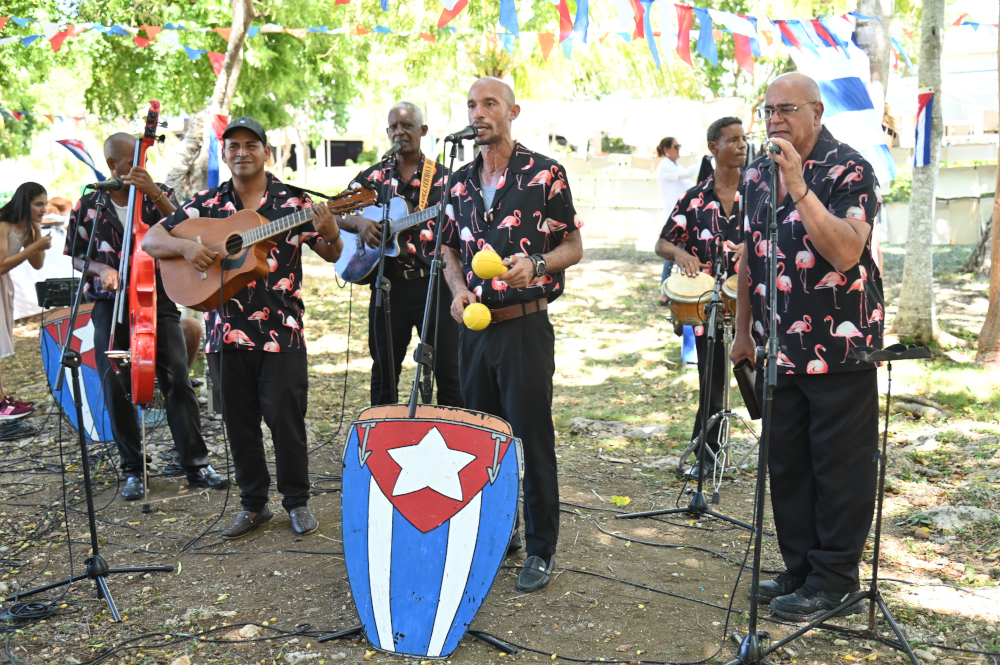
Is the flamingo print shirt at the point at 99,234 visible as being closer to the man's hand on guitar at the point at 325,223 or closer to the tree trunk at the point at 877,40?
the man's hand on guitar at the point at 325,223

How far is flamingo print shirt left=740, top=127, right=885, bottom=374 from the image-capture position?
3168 millimetres

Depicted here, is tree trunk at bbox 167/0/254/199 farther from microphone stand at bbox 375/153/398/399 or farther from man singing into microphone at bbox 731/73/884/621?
man singing into microphone at bbox 731/73/884/621

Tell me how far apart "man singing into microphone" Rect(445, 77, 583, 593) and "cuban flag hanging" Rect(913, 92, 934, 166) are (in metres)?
5.91

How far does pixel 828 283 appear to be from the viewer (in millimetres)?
3227

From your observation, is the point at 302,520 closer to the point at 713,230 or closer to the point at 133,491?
the point at 133,491

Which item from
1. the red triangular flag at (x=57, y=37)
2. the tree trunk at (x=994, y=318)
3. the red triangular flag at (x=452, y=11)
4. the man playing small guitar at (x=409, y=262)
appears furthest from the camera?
the red triangular flag at (x=57, y=37)

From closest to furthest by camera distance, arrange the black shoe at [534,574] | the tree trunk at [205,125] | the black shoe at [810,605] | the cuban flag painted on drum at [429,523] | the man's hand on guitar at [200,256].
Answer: the cuban flag painted on drum at [429,523]
the black shoe at [810,605]
the black shoe at [534,574]
the man's hand on guitar at [200,256]
the tree trunk at [205,125]

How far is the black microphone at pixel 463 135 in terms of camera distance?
329 cm

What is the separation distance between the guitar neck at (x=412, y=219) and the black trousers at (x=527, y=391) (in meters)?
1.23

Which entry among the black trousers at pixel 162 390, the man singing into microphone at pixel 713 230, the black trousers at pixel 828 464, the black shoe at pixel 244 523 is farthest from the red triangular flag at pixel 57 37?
the black trousers at pixel 828 464

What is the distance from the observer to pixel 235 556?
4.22 metres

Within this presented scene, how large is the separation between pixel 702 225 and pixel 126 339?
3.62 meters

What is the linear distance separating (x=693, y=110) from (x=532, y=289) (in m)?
12.1

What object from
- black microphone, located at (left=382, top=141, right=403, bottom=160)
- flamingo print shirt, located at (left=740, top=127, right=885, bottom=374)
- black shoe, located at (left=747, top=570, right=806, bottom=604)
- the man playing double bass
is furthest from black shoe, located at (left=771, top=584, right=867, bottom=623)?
the man playing double bass
